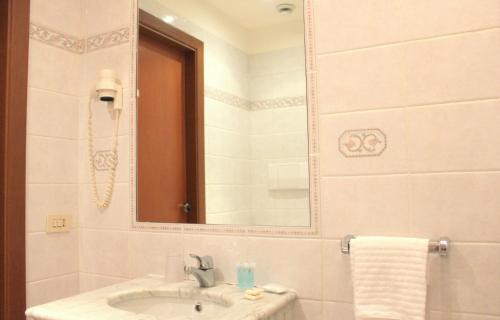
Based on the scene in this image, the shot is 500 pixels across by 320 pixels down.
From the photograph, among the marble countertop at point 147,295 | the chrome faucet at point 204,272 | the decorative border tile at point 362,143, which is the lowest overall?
the marble countertop at point 147,295

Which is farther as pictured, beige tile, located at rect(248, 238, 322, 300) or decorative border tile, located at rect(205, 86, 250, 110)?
decorative border tile, located at rect(205, 86, 250, 110)

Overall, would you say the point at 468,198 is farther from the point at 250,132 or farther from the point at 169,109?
the point at 169,109

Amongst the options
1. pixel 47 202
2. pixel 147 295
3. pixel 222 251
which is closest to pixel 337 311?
pixel 222 251

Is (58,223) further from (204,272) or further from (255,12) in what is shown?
(255,12)

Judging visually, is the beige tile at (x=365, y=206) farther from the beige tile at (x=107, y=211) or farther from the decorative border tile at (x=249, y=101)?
the beige tile at (x=107, y=211)

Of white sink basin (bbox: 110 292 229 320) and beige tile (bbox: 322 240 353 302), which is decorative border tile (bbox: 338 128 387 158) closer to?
beige tile (bbox: 322 240 353 302)

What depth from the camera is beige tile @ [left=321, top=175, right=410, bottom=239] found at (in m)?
1.18

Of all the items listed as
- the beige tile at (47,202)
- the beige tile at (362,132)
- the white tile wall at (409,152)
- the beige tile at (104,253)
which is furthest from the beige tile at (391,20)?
the beige tile at (47,202)

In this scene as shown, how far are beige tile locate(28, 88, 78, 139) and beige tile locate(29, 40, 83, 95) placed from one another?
35 mm

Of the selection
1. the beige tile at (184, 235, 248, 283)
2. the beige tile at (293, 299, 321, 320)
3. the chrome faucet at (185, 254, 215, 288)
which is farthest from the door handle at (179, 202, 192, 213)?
the beige tile at (293, 299, 321, 320)

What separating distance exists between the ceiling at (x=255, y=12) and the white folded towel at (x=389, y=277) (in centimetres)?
81

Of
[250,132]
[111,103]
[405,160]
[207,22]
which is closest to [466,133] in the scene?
[405,160]

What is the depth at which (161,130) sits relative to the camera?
169 cm

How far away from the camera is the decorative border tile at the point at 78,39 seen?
1.70m
